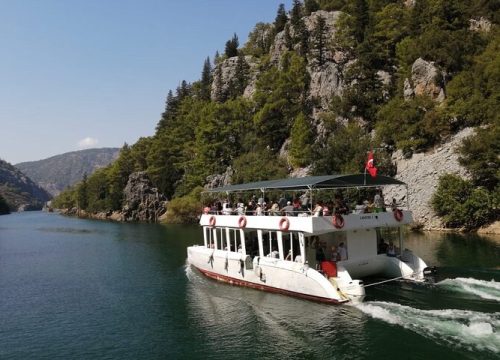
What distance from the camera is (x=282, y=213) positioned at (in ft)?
→ 81.5

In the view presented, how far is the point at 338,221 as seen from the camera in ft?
72.0

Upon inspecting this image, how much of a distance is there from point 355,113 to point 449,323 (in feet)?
206

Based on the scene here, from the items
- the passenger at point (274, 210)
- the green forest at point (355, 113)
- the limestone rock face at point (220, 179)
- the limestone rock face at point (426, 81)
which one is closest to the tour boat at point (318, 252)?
the passenger at point (274, 210)

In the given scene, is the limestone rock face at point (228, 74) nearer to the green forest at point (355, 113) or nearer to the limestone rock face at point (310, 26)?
the green forest at point (355, 113)

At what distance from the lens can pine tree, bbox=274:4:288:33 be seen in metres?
122

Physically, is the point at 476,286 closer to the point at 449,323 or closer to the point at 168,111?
the point at 449,323

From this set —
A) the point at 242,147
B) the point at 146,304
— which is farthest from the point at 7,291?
the point at 242,147

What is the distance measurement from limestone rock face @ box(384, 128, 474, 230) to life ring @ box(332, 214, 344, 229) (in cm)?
3343

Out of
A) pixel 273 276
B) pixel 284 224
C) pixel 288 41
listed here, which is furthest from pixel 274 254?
pixel 288 41

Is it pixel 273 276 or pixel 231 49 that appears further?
pixel 231 49

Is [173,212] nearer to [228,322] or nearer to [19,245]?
[19,245]

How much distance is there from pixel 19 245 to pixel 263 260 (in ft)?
143

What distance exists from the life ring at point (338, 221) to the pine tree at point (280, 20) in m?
108

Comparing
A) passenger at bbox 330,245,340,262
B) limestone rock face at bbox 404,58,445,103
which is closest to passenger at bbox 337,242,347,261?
passenger at bbox 330,245,340,262
